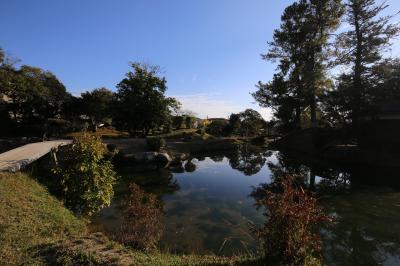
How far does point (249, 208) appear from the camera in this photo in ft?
35.3

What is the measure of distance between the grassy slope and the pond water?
150cm

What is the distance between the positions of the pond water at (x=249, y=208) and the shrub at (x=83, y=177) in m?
0.79

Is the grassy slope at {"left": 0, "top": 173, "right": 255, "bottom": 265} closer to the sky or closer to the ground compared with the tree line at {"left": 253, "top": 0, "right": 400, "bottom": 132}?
closer to the ground

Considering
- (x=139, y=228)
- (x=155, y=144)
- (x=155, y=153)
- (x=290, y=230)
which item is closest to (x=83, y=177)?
(x=139, y=228)

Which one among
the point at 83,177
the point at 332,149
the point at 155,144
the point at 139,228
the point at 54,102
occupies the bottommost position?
the point at 139,228

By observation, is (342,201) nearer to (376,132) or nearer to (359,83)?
(376,132)

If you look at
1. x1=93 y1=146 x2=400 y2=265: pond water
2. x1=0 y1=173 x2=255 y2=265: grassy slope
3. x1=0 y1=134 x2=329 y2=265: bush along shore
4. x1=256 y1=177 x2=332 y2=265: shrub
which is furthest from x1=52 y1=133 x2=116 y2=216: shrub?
x1=256 y1=177 x2=332 y2=265: shrub

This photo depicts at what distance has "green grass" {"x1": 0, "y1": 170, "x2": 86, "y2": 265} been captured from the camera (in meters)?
5.03

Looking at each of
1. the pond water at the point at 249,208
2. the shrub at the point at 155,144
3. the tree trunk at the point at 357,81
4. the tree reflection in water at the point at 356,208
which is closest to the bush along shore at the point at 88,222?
the pond water at the point at 249,208

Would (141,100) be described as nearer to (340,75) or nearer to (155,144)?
(155,144)

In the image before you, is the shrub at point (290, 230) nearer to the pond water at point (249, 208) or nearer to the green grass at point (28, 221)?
the pond water at point (249, 208)

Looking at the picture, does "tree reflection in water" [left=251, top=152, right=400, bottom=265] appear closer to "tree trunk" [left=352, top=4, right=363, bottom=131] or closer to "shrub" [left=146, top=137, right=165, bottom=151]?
"tree trunk" [left=352, top=4, right=363, bottom=131]

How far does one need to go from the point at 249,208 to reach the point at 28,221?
7.40m

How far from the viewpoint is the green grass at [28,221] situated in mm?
5027
